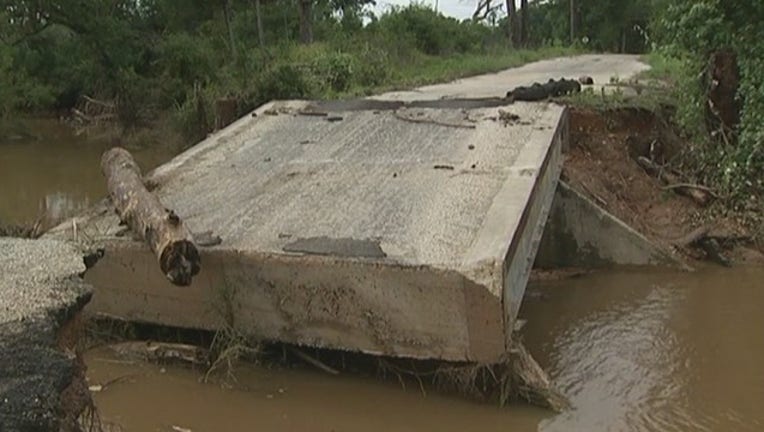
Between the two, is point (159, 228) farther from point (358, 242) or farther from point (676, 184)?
point (676, 184)

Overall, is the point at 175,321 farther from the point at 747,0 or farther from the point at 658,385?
the point at 747,0

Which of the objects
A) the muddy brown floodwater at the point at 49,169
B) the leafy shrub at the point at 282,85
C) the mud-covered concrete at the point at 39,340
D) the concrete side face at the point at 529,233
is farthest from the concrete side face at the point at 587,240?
the muddy brown floodwater at the point at 49,169

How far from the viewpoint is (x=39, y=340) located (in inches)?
114

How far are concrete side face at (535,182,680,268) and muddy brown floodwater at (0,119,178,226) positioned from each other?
238 inches

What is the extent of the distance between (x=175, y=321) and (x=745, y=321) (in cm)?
430

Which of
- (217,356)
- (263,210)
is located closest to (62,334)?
(217,356)

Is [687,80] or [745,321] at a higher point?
[687,80]

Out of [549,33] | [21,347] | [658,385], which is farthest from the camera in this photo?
[549,33]

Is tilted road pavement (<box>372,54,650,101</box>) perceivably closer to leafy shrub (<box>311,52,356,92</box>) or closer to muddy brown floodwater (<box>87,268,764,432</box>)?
leafy shrub (<box>311,52,356,92</box>)

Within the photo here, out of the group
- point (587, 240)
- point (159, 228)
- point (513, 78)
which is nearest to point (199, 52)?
point (513, 78)

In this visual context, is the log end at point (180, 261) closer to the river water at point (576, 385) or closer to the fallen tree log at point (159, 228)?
the fallen tree log at point (159, 228)

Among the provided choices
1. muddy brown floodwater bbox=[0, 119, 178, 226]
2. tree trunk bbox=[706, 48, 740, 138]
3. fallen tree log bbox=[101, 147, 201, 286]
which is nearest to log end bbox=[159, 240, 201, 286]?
fallen tree log bbox=[101, 147, 201, 286]

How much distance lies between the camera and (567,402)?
5.17 metres

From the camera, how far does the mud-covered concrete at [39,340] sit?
8.63ft
